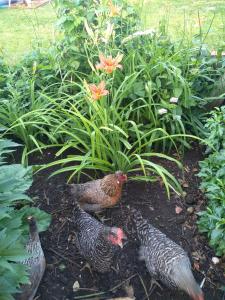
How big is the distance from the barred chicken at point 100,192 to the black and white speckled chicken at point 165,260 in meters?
0.23

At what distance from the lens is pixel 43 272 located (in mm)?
2705

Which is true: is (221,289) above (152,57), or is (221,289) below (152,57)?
below

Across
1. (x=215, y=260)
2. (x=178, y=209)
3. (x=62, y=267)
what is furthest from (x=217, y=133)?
(x=62, y=267)

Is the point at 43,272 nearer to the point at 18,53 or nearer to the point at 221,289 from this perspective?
the point at 221,289

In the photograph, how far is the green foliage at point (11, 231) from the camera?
191 centimetres

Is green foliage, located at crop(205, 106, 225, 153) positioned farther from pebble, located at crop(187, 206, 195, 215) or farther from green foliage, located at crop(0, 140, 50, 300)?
green foliage, located at crop(0, 140, 50, 300)

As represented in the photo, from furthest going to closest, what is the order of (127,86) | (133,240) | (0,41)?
(0,41) < (127,86) < (133,240)

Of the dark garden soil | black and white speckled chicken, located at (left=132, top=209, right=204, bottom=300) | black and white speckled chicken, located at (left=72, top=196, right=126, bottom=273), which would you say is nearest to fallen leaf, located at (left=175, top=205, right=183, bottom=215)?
the dark garden soil

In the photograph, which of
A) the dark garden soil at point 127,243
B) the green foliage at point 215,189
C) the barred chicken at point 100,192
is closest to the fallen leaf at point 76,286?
the dark garden soil at point 127,243

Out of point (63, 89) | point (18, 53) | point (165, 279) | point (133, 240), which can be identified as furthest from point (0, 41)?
point (165, 279)

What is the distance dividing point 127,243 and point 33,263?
744 mm

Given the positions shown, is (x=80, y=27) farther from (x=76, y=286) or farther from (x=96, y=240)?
(x=76, y=286)

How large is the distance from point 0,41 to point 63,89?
3752 millimetres

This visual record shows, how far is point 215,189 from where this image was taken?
2.86m
